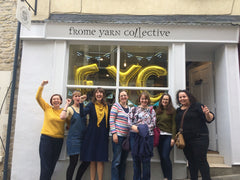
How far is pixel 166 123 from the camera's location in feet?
12.4

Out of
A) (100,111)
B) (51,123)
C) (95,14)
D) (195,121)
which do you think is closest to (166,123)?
(195,121)

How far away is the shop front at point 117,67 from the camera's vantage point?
4.41m

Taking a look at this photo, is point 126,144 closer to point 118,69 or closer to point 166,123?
point 166,123

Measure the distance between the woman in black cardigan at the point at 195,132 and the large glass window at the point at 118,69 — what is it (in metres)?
1.08

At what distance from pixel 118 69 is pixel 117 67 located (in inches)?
2.2

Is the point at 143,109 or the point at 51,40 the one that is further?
the point at 51,40

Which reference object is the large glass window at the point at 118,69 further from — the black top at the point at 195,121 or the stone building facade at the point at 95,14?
the black top at the point at 195,121

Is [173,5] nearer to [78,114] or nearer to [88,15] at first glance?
[88,15]

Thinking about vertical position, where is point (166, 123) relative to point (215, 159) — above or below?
above

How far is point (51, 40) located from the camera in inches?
188

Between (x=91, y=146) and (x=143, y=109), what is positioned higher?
(x=143, y=109)

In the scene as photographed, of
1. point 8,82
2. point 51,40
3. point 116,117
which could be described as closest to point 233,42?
point 116,117

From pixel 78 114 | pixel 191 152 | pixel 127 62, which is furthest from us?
pixel 127 62

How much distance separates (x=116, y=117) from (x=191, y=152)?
1528 mm
